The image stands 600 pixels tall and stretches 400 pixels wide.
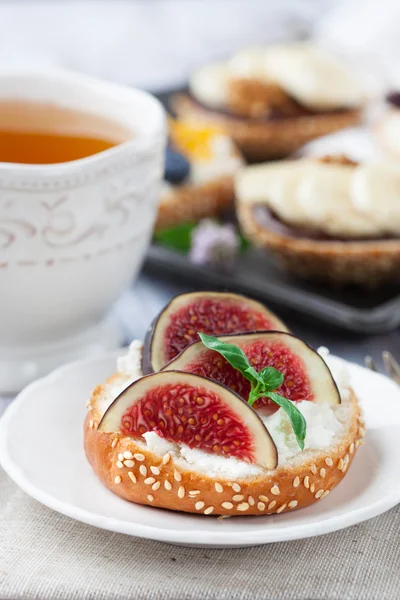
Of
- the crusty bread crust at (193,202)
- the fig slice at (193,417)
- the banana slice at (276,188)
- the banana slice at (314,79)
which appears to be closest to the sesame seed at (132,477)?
the fig slice at (193,417)

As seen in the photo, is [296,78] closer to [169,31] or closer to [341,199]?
[341,199]

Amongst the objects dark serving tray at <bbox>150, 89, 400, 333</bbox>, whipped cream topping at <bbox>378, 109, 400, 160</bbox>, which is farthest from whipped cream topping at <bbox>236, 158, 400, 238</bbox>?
whipped cream topping at <bbox>378, 109, 400, 160</bbox>

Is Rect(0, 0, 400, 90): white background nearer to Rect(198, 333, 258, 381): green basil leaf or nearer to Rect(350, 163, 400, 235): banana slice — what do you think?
Rect(350, 163, 400, 235): banana slice

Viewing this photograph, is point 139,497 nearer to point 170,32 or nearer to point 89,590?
point 89,590

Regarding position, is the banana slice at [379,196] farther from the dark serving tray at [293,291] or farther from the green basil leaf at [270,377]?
the green basil leaf at [270,377]

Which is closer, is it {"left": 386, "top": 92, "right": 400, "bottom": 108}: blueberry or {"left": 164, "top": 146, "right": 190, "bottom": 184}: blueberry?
{"left": 164, "top": 146, "right": 190, "bottom": 184}: blueberry

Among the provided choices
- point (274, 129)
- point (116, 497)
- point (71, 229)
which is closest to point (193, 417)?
point (116, 497)
